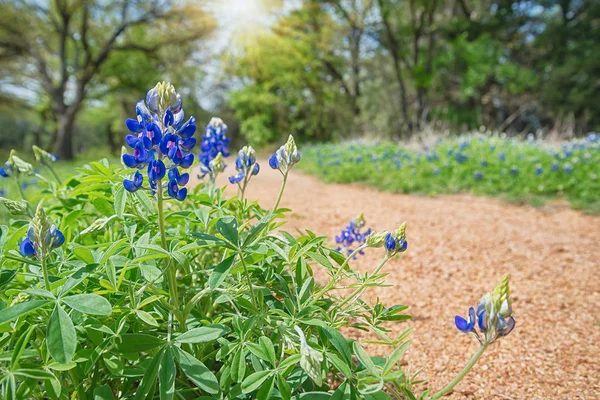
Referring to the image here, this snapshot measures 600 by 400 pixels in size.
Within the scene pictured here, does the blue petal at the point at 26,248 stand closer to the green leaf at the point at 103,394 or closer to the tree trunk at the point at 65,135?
the green leaf at the point at 103,394

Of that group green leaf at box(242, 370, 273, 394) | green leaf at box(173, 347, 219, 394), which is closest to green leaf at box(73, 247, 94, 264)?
green leaf at box(173, 347, 219, 394)

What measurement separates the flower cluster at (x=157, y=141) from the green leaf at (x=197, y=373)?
0.43 m

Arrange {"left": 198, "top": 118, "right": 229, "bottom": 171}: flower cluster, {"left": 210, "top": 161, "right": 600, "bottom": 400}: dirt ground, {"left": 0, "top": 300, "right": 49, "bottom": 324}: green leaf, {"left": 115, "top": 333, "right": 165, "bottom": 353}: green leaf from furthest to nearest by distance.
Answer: {"left": 198, "top": 118, "right": 229, "bottom": 171}: flower cluster < {"left": 210, "top": 161, "right": 600, "bottom": 400}: dirt ground < {"left": 115, "top": 333, "right": 165, "bottom": 353}: green leaf < {"left": 0, "top": 300, "right": 49, "bottom": 324}: green leaf

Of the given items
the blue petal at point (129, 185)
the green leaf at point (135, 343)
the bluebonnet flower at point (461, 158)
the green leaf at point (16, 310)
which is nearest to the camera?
the green leaf at point (16, 310)

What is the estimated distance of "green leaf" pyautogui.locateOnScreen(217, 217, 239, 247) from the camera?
1.04 meters

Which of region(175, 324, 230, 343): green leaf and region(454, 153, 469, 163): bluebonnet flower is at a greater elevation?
region(454, 153, 469, 163): bluebonnet flower

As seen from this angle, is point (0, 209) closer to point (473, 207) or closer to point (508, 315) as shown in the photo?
point (508, 315)

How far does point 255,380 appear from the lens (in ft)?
3.05

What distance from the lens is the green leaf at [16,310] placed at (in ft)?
2.74

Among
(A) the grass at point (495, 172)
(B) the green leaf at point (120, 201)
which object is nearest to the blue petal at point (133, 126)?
(B) the green leaf at point (120, 201)

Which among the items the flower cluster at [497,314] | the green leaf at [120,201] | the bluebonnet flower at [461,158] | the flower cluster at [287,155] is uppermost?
the bluebonnet flower at [461,158]

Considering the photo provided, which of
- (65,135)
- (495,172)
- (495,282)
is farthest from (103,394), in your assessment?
(65,135)

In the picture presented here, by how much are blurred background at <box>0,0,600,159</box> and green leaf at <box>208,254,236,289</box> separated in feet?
43.4

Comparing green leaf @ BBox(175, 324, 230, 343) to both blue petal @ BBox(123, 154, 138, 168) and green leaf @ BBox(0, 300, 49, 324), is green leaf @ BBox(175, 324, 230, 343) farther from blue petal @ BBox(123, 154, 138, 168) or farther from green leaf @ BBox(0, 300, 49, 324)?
blue petal @ BBox(123, 154, 138, 168)
